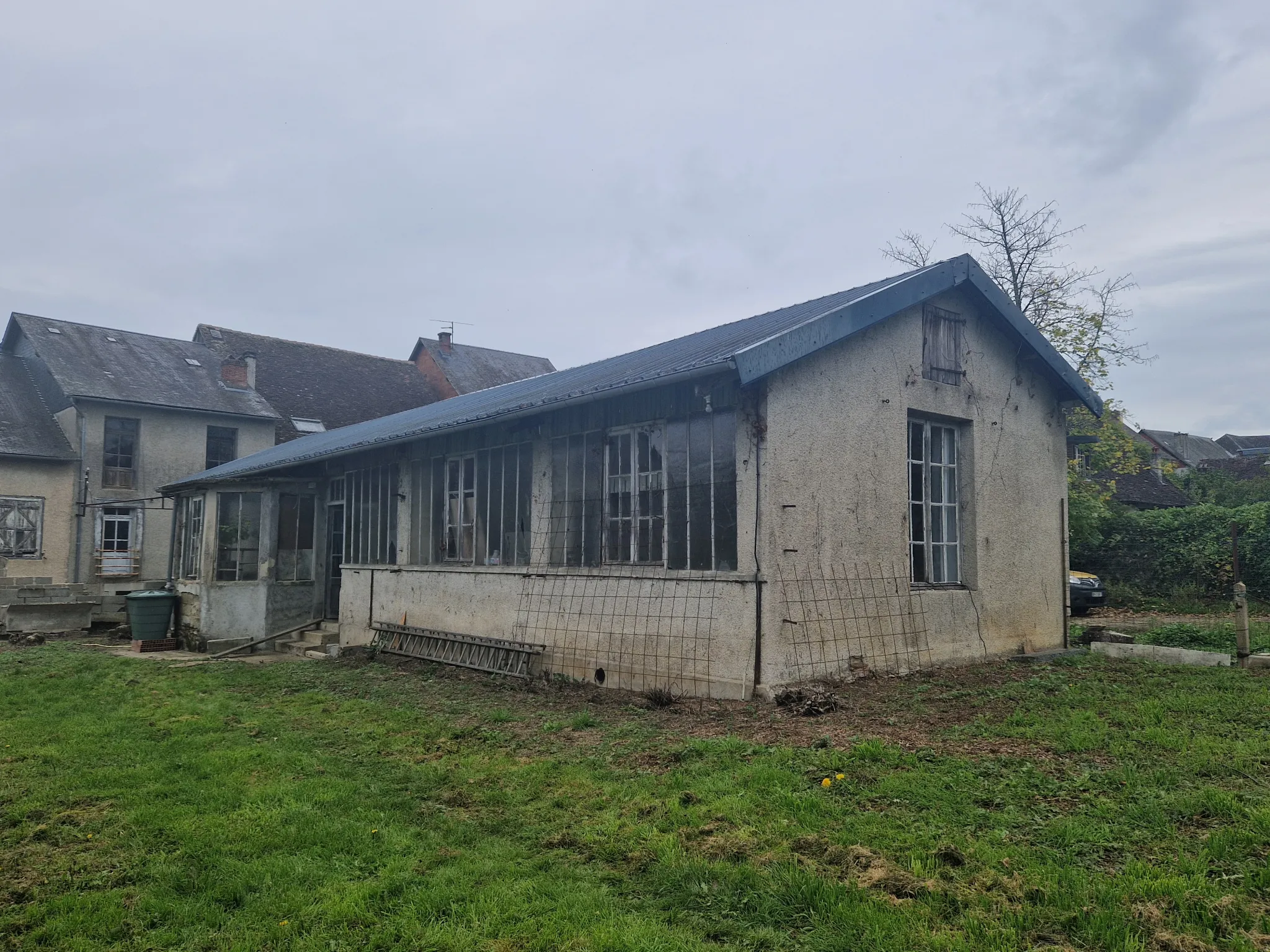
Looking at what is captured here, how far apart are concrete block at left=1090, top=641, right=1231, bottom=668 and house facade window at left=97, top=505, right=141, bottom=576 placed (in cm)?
2390

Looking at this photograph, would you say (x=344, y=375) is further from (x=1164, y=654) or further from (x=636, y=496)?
(x=1164, y=654)

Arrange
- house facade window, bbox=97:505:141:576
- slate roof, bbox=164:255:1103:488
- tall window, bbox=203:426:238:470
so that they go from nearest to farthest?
slate roof, bbox=164:255:1103:488
house facade window, bbox=97:505:141:576
tall window, bbox=203:426:238:470

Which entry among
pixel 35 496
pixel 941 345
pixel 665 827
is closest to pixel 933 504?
pixel 941 345

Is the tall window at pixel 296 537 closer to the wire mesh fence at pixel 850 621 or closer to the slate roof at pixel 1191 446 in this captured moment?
the wire mesh fence at pixel 850 621

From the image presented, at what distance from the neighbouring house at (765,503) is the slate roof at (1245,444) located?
6142 centimetres

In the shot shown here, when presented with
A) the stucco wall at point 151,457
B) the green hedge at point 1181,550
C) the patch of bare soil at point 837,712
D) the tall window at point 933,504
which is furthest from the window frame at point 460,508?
the stucco wall at point 151,457

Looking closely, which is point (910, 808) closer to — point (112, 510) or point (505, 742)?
point (505, 742)

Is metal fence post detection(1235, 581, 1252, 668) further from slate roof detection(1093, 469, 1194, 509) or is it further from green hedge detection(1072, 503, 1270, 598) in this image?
slate roof detection(1093, 469, 1194, 509)

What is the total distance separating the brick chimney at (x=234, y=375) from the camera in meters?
27.3

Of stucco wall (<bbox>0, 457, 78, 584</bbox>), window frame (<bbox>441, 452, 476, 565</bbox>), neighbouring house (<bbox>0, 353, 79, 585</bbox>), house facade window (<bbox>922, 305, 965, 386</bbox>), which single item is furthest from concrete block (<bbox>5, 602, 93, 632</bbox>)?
house facade window (<bbox>922, 305, 965, 386</bbox>)

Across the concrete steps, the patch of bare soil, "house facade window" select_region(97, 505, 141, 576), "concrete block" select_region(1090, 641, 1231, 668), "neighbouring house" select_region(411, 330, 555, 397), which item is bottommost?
the concrete steps

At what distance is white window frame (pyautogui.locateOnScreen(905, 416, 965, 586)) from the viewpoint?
9.59 metres

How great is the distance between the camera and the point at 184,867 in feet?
13.8

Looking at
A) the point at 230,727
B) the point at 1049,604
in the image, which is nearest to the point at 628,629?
the point at 230,727
